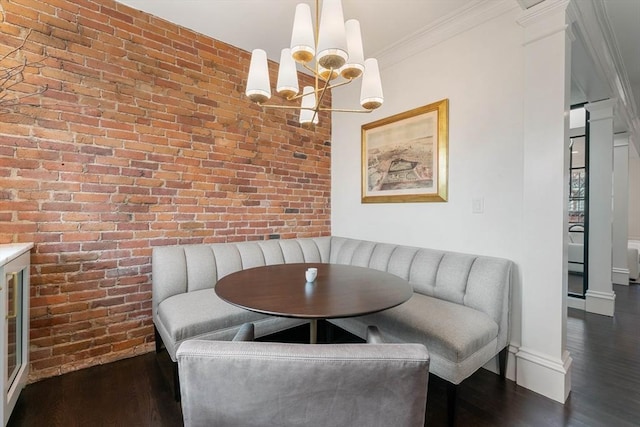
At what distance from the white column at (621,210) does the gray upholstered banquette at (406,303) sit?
3.87 meters

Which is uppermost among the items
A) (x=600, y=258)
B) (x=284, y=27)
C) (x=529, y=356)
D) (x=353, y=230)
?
(x=284, y=27)

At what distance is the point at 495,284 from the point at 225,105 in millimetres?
2703

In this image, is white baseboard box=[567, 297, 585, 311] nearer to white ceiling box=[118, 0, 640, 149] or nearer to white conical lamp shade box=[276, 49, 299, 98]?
white ceiling box=[118, 0, 640, 149]

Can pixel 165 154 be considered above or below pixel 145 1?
below

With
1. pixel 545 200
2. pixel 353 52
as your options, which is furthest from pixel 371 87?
pixel 545 200

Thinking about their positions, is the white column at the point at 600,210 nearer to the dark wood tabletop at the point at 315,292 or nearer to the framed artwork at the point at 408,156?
the framed artwork at the point at 408,156

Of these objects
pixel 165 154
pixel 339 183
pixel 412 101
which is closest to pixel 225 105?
pixel 165 154

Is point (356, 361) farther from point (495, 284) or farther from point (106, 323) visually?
point (106, 323)

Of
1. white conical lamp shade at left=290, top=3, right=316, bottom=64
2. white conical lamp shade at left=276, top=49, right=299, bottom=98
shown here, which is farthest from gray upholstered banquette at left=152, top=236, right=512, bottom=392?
white conical lamp shade at left=290, top=3, right=316, bottom=64

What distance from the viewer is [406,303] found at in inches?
78.5

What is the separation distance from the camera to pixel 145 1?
2.21m

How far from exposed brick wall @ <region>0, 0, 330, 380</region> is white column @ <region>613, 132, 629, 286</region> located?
→ 5269 millimetres

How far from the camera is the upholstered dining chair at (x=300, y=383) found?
72 centimetres

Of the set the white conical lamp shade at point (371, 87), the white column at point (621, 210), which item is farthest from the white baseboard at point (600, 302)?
the white conical lamp shade at point (371, 87)
